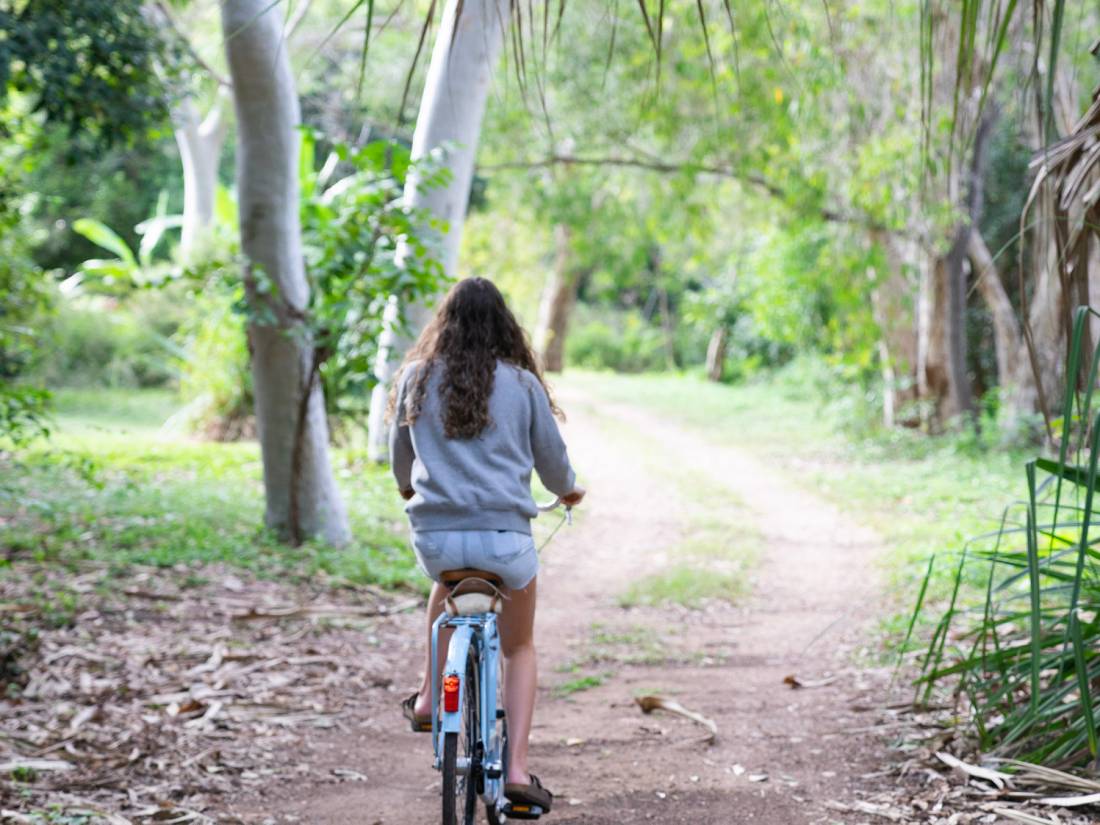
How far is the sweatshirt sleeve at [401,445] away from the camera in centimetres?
418

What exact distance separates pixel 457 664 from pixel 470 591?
0.33 meters

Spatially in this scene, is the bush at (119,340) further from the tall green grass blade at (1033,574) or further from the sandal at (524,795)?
the tall green grass blade at (1033,574)

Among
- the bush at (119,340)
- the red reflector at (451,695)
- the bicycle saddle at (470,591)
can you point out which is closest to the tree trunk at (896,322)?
the bicycle saddle at (470,591)

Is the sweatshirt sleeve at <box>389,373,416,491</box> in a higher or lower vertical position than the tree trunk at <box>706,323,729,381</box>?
higher

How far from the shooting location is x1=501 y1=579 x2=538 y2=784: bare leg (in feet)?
13.4

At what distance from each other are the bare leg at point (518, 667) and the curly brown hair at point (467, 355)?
2.08ft

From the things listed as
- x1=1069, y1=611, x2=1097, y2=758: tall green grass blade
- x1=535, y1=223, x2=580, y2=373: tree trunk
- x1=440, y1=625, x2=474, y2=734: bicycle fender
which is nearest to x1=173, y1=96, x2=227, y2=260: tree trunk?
x1=535, y1=223, x2=580, y2=373: tree trunk

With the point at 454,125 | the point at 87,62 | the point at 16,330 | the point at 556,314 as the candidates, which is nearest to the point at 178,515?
the point at 16,330

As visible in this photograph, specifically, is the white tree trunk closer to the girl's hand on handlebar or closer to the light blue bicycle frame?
the girl's hand on handlebar

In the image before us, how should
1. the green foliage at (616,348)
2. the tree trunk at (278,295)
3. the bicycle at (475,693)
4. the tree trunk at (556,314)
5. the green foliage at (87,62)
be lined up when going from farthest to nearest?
1. the green foliage at (616,348)
2. the tree trunk at (556,314)
3. the tree trunk at (278,295)
4. the green foliage at (87,62)
5. the bicycle at (475,693)

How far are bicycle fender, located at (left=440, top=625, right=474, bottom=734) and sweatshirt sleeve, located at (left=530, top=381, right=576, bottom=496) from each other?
2.11 ft

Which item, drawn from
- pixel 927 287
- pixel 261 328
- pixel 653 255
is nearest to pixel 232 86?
pixel 261 328

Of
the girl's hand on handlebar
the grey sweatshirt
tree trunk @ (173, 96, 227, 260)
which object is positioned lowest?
the girl's hand on handlebar

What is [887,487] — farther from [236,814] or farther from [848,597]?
[236,814]
